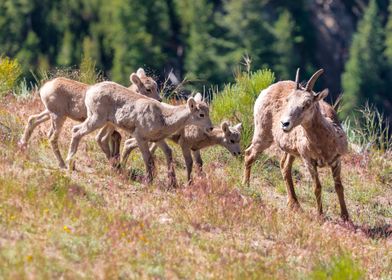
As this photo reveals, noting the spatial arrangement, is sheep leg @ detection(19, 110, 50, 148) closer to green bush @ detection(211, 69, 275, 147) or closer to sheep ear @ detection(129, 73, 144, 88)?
sheep ear @ detection(129, 73, 144, 88)

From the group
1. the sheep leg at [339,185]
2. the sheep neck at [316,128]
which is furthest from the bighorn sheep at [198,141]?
the sheep leg at [339,185]

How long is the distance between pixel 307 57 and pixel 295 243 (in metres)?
53.9

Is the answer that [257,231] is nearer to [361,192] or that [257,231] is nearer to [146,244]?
Answer: [146,244]

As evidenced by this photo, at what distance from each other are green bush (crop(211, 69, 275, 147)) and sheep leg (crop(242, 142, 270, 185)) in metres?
1.16

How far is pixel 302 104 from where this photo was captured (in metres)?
13.6

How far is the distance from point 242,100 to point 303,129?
3218 millimetres

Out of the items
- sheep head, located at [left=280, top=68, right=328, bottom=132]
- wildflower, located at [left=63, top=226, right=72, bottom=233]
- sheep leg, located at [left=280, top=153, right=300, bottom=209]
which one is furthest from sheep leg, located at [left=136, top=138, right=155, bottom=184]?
wildflower, located at [left=63, top=226, right=72, bottom=233]

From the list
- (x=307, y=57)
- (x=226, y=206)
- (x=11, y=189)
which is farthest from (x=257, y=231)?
(x=307, y=57)

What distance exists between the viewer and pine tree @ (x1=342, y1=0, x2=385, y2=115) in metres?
58.9

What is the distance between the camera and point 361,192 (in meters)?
16.0

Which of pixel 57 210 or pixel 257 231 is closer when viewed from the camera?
pixel 57 210

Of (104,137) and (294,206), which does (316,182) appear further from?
(104,137)

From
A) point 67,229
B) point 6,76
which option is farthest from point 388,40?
point 67,229

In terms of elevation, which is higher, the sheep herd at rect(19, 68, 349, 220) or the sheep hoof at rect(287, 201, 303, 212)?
the sheep herd at rect(19, 68, 349, 220)
